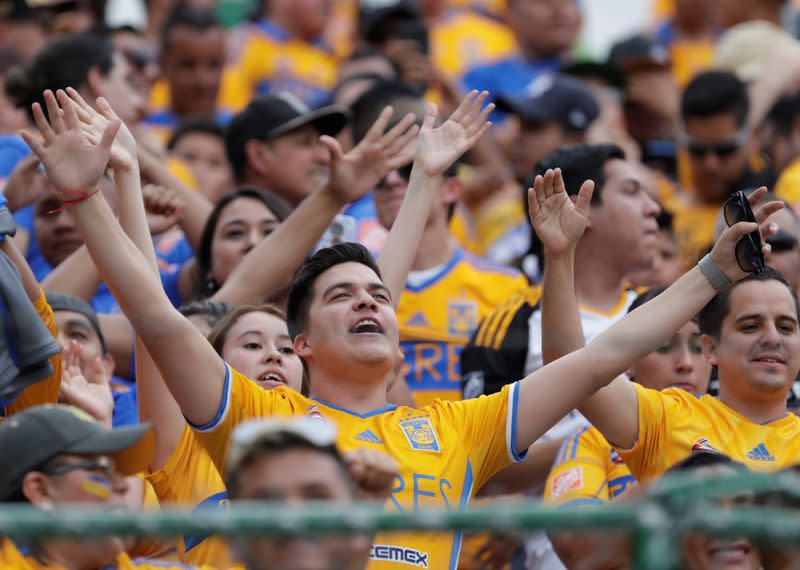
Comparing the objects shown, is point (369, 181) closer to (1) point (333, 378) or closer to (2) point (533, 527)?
(1) point (333, 378)

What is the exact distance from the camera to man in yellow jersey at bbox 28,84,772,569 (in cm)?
432

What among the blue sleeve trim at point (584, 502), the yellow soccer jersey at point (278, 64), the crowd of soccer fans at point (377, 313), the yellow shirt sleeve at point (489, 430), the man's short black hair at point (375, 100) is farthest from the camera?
the yellow soccer jersey at point (278, 64)

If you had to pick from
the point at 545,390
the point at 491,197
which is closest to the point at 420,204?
the point at 545,390

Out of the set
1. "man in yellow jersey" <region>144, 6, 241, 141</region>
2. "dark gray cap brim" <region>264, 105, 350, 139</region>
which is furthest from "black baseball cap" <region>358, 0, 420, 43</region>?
"dark gray cap brim" <region>264, 105, 350, 139</region>

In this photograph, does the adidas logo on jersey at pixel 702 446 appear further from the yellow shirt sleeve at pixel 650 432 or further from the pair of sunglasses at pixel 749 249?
the pair of sunglasses at pixel 749 249

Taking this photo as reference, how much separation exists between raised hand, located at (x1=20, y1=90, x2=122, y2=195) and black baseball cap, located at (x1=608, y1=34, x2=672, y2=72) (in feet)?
21.3

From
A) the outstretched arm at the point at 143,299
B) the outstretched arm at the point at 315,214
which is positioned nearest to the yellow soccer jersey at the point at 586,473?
the outstretched arm at the point at 315,214

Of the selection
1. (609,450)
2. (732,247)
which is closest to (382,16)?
(609,450)

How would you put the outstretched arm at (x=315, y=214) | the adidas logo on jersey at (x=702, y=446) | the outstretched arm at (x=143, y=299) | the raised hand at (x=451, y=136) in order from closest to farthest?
the outstretched arm at (x=143, y=299) < the adidas logo on jersey at (x=702, y=446) < the raised hand at (x=451, y=136) < the outstretched arm at (x=315, y=214)

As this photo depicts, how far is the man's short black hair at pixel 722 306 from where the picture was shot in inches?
202

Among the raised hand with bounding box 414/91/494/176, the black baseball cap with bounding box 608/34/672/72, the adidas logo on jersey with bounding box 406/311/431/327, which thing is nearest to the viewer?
the raised hand with bounding box 414/91/494/176

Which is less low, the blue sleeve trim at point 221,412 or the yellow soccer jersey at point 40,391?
the yellow soccer jersey at point 40,391

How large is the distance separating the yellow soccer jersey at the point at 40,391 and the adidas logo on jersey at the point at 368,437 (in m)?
1.04

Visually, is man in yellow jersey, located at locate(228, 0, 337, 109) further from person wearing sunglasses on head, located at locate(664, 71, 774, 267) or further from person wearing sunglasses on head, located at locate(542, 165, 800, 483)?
person wearing sunglasses on head, located at locate(542, 165, 800, 483)
